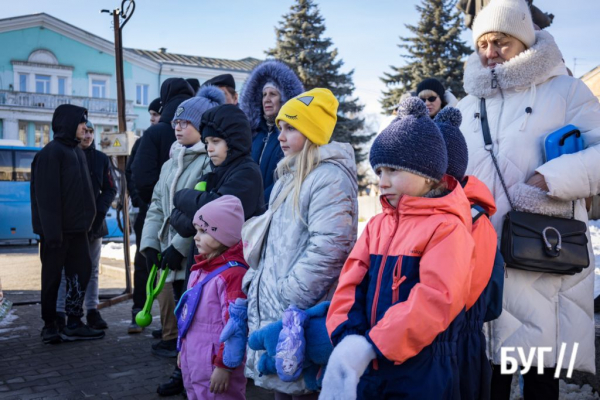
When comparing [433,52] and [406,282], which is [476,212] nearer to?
[406,282]

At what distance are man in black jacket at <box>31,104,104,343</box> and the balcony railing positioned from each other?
34.1 meters

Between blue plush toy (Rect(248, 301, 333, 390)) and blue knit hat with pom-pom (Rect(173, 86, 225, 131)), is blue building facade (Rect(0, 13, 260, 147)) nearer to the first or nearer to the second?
blue knit hat with pom-pom (Rect(173, 86, 225, 131))

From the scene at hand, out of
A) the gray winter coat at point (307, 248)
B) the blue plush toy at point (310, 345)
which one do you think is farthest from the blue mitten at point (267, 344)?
the gray winter coat at point (307, 248)

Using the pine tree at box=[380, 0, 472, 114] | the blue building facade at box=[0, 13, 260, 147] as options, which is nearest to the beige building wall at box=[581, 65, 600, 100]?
the pine tree at box=[380, 0, 472, 114]

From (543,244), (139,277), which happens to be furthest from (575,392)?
(139,277)

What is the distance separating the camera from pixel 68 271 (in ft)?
20.5

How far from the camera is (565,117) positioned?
302cm

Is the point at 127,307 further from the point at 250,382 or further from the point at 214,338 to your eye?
the point at 214,338

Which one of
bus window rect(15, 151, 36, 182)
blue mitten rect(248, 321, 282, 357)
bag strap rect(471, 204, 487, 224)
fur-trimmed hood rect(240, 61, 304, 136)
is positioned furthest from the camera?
bus window rect(15, 151, 36, 182)

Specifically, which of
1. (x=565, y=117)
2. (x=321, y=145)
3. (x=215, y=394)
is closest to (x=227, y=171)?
(x=321, y=145)

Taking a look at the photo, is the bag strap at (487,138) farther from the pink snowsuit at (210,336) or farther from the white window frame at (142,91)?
the white window frame at (142,91)

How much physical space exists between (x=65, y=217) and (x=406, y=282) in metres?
4.73

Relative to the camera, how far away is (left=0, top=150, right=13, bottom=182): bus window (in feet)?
67.1

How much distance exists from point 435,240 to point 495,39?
148cm
